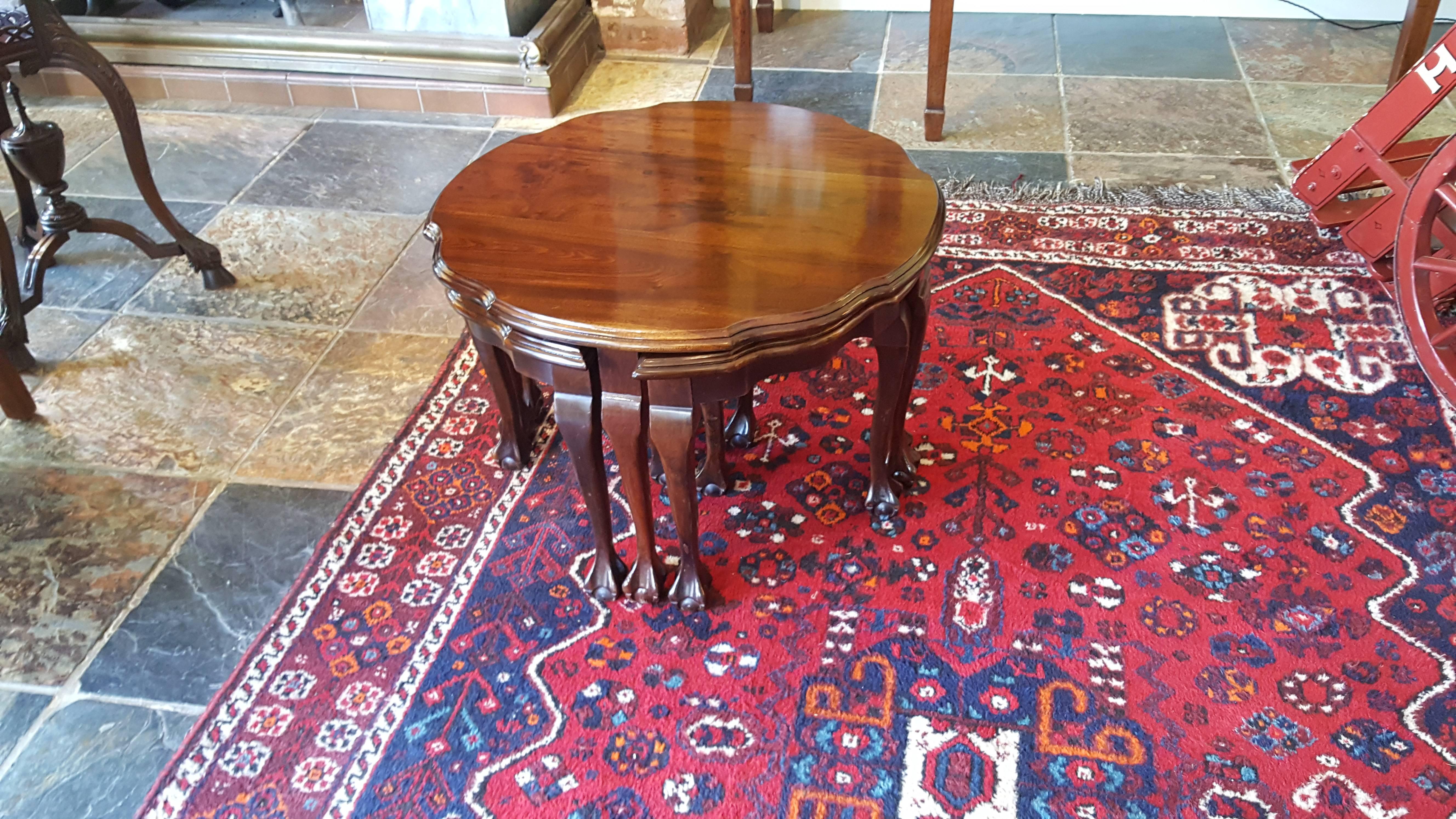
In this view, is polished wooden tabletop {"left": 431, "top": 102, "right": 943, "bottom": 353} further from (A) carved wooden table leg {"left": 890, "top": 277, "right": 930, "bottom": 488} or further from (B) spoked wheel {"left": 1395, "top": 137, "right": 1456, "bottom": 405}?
(B) spoked wheel {"left": 1395, "top": 137, "right": 1456, "bottom": 405}

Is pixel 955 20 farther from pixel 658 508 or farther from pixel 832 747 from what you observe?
pixel 832 747

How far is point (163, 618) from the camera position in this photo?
1.76 m

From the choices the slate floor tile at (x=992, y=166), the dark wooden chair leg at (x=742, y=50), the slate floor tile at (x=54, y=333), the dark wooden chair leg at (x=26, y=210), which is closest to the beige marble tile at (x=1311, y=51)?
the slate floor tile at (x=992, y=166)

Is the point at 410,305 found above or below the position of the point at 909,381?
below

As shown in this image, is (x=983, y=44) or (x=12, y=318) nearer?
(x=12, y=318)

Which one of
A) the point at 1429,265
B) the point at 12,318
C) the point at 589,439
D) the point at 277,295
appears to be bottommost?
the point at 277,295

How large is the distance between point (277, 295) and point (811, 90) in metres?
1.82

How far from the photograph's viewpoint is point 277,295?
2.59 meters

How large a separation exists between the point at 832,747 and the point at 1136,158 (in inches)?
86.3

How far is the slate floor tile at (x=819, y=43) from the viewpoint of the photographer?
143 inches

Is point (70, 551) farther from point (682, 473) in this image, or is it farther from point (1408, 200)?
point (1408, 200)

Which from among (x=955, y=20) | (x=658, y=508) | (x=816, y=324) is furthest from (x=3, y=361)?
(x=955, y=20)

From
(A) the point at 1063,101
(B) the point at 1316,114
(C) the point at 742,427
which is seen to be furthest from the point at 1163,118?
(C) the point at 742,427

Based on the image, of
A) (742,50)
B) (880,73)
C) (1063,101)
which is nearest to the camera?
(742,50)
